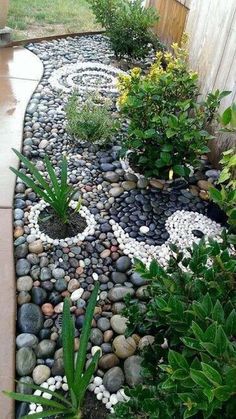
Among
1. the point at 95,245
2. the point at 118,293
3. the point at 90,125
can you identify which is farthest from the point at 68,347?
the point at 90,125

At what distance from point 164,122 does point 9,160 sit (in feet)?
3.58

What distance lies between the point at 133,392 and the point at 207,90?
8.16 ft

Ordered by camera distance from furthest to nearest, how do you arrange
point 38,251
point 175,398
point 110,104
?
point 110,104, point 38,251, point 175,398

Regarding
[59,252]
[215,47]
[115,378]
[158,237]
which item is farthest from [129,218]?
[215,47]

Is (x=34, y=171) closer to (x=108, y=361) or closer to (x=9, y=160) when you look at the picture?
(x=9, y=160)

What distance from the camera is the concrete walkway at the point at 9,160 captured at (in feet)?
5.05

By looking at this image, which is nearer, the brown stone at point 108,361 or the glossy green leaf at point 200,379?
the glossy green leaf at point 200,379

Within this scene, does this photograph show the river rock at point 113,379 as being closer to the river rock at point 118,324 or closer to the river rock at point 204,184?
the river rock at point 118,324

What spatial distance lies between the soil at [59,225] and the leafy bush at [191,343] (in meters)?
0.76

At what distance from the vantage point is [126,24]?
4086mm

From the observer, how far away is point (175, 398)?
3.26 feet

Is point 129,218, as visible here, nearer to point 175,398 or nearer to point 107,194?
point 107,194

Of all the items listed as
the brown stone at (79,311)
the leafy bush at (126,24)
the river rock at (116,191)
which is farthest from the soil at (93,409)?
the leafy bush at (126,24)

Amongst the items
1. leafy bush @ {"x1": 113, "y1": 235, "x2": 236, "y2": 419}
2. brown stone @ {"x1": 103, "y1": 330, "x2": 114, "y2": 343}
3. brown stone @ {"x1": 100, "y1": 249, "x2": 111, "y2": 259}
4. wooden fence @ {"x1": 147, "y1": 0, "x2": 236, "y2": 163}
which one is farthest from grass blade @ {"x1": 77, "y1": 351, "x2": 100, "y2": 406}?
wooden fence @ {"x1": 147, "y1": 0, "x2": 236, "y2": 163}
